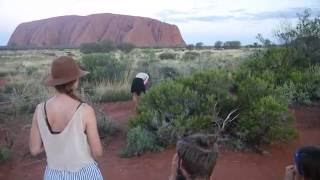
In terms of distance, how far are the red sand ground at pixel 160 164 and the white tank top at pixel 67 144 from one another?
9.87 ft

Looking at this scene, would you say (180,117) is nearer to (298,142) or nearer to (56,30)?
(298,142)

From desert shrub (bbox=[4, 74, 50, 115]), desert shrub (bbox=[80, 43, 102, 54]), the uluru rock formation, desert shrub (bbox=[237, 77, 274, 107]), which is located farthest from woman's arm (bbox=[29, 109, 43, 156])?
the uluru rock formation

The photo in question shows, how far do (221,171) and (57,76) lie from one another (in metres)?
3.66

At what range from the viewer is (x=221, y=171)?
21.3 feet

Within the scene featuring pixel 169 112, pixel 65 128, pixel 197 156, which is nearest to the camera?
pixel 197 156

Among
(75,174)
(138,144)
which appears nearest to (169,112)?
(138,144)

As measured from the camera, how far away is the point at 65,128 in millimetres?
3262

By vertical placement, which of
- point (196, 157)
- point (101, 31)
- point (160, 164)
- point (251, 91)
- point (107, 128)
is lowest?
point (101, 31)

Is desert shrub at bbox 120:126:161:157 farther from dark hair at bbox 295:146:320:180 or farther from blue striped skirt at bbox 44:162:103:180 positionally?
dark hair at bbox 295:146:320:180

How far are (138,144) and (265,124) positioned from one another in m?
1.92

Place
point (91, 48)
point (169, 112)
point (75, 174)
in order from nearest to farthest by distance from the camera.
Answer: point (75, 174) < point (169, 112) < point (91, 48)

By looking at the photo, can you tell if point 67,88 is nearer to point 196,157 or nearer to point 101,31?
point 196,157

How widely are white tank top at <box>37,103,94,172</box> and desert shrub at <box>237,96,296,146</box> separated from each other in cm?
448

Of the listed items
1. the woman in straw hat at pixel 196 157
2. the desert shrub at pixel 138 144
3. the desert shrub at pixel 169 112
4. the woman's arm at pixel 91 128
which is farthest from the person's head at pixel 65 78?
the desert shrub at pixel 169 112
